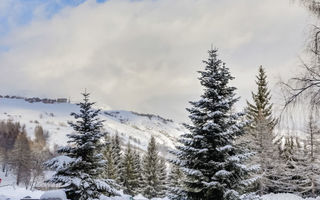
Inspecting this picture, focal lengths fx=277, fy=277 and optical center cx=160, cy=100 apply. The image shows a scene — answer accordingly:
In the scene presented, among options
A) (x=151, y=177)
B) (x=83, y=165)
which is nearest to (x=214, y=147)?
(x=83, y=165)

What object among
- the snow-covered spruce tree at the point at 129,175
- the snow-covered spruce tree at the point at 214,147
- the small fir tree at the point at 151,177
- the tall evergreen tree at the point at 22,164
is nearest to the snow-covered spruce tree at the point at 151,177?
the small fir tree at the point at 151,177

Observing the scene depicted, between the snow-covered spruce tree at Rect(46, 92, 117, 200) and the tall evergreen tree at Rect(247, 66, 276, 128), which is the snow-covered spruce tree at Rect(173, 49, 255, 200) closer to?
the snow-covered spruce tree at Rect(46, 92, 117, 200)

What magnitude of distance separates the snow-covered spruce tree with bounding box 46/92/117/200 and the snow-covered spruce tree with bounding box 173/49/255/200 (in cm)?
386

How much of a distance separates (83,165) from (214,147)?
5.94 meters

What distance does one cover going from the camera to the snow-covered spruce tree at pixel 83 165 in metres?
11.7

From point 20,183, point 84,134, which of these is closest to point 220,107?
point 84,134

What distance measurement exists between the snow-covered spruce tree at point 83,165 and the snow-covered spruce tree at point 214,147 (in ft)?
12.7

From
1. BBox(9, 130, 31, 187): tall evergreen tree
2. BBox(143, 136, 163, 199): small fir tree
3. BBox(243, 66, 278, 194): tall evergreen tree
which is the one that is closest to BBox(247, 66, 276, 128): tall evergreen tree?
BBox(243, 66, 278, 194): tall evergreen tree

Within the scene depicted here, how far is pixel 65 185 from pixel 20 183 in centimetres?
7779

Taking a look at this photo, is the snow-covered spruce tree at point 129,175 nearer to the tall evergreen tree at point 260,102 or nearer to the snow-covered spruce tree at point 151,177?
the snow-covered spruce tree at point 151,177

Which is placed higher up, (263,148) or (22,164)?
(263,148)

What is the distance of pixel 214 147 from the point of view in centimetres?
1078

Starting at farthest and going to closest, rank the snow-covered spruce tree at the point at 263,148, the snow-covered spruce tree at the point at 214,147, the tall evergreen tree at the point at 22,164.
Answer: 1. the tall evergreen tree at the point at 22,164
2. the snow-covered spruce tree at the point at 263,148
3. the snow-covered spruce tree at the point at 214,147

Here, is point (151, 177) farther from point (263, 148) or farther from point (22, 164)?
point (22, 164)
